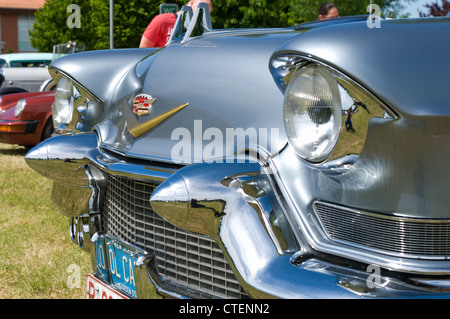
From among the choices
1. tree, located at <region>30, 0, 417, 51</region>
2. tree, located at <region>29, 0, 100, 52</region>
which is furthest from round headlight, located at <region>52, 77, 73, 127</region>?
tree, located at <region>29, 0, 100, 52</region>

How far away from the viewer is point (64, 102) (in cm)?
253

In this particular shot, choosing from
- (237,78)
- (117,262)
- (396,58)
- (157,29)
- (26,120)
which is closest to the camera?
(396,58)

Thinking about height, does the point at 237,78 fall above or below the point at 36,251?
above

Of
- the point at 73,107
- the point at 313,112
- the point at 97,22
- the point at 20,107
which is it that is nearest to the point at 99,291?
the point at 73,107

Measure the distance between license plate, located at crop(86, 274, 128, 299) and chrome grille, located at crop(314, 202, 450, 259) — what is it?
0.82m

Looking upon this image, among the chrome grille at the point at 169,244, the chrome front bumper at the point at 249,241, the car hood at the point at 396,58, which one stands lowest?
the chrome grille at the point at 169,244

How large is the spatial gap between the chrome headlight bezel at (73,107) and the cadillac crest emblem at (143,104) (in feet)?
1.42

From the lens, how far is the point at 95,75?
7.72 feet

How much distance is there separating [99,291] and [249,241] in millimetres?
801

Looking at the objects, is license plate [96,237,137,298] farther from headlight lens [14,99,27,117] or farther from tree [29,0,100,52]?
tree [29,0,100,52]

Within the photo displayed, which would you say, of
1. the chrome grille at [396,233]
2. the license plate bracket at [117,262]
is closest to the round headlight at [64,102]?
the license plate bracket at [117,262]

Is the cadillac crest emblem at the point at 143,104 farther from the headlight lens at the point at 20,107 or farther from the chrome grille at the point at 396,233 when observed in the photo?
the headlight lens at the point at 20,107

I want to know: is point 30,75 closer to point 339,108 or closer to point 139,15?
point 339,108

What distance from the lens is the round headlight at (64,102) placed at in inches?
97.4
